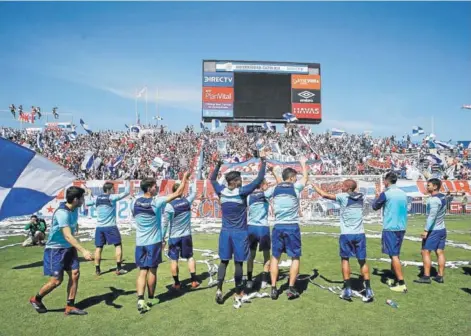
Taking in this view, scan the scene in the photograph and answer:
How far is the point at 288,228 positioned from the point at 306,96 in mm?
28610

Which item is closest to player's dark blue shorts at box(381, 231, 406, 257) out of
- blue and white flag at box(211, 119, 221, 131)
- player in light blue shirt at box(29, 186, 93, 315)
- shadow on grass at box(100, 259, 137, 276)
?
player in light blue shirt at box(29, 186, 93, 315)

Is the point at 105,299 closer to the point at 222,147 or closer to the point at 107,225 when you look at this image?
the point at 107,225

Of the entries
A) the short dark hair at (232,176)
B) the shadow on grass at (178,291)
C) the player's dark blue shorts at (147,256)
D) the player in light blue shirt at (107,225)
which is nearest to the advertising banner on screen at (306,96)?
the player in light blue shirt at (107,225)

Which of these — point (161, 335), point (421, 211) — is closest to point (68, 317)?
point (161, 335)

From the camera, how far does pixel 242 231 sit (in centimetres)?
679

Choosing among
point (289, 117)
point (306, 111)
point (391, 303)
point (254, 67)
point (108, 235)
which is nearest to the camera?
point (391, 303)

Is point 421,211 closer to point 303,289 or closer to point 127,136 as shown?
point 303,289

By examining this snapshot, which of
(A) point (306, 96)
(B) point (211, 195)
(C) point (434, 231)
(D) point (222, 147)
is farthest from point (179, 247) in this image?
(A) point (306, 96)

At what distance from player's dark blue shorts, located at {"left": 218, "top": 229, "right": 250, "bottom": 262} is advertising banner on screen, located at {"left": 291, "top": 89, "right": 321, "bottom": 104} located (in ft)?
93.6

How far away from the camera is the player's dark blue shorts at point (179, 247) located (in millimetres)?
7699

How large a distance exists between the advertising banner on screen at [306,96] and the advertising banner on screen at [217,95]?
19.1ft

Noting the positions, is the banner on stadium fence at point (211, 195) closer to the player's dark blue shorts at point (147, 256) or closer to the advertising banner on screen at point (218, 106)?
the advertising banner on screen at point (218, 106)

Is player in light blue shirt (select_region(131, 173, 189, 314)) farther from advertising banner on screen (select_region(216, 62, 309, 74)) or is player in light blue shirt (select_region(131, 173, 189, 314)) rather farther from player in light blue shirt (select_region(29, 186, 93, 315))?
advertising banner on screen (select_region(216, 62, 309, 74))

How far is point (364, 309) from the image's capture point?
20.9 feet
